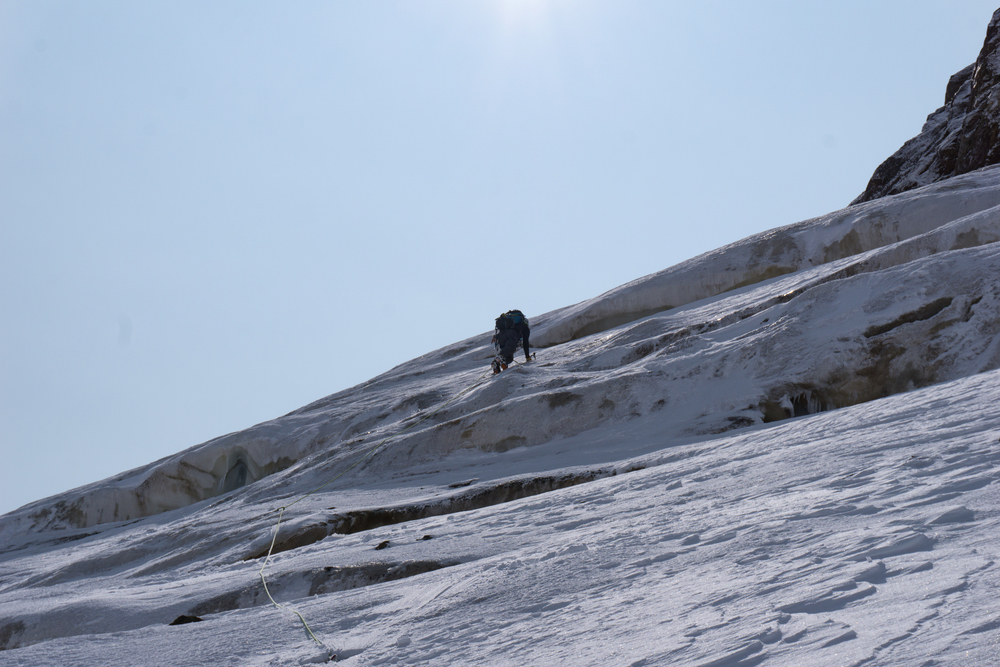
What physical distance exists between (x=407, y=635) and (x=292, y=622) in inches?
59.7

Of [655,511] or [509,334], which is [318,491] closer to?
[509,334]

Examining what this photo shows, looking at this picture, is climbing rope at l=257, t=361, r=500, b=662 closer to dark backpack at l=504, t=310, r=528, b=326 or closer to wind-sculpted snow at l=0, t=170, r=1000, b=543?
wind-sculpted snow at l=0, t=170, r=1000, b=543

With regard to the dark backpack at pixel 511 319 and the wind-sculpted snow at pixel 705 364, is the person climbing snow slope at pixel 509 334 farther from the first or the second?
the wind-sculpted snow at pixel 705 364

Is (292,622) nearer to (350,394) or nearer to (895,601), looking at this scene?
(895,601)

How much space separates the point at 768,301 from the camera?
52.7ft

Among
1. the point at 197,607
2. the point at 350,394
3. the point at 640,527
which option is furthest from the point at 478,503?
the point at 350,394

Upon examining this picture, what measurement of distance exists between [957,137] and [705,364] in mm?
26981

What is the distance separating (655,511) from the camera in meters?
7.02

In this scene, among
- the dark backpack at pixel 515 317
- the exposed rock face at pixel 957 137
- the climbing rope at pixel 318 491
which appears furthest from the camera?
the exposed rock face at pixel 957 137

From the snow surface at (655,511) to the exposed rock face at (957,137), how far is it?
34.3 ft

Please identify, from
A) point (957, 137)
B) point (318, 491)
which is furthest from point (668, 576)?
point (957, 137)

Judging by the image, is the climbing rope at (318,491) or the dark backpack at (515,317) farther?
the dark backpack at (515,317)

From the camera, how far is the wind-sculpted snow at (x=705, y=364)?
1209 centimetres

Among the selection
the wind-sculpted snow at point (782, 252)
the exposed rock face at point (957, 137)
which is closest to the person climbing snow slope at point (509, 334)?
the wind-sculpted snow at point (782, 252)
